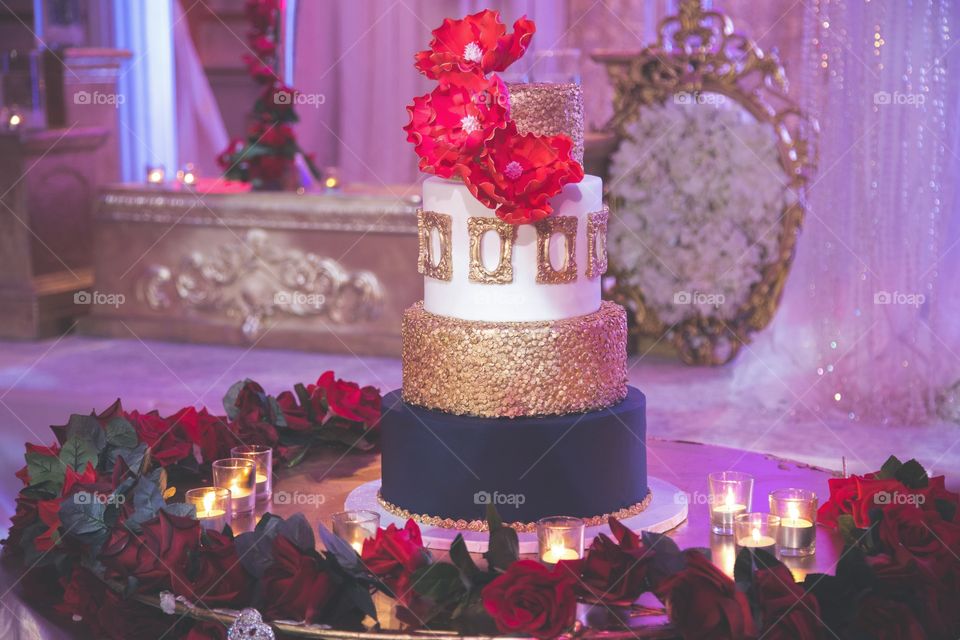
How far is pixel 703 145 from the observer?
596 cm

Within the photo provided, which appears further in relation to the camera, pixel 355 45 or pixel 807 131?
pixel 355 45

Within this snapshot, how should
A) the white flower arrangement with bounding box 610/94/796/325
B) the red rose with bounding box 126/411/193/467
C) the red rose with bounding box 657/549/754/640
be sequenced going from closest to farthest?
the red rose with bounding box 657/549/754/640, the red rose with bounding box 126/411/193/467, the white flower arrangement with bounding box 610/94/796/325

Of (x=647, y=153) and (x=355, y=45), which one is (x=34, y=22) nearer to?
(x=355, y=45)

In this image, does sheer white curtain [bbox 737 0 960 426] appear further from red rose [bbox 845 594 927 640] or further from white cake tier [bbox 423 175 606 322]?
red rose [bbox 845 594 927 640]

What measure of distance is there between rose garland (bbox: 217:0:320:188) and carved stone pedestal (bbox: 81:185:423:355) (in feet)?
0.74

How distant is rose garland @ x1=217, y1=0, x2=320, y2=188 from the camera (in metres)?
6.62

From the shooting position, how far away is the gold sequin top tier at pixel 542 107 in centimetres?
246

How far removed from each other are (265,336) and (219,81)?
3.48m

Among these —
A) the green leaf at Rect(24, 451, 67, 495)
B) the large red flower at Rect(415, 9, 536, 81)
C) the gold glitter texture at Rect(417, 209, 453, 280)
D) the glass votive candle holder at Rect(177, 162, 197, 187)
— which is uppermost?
the large red flower at Rect(415, 9, 536, 81)

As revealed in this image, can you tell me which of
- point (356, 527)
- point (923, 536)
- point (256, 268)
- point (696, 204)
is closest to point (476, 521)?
point (356, 527)

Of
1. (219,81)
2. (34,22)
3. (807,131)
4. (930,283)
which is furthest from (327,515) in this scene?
(219,81)
